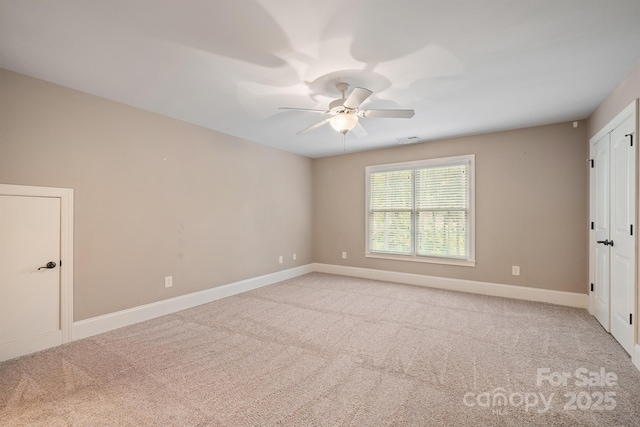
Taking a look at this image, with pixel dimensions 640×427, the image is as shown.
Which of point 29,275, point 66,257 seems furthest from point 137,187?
point 29,275

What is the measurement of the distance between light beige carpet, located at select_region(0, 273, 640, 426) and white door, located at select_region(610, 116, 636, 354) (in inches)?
11.4

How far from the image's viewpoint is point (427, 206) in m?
5.13

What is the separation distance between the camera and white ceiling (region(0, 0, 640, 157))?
1825 mm

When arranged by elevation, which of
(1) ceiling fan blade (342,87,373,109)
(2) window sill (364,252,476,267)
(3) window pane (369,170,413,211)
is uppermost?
(1) ceiling fan blade (342,87,373,109)

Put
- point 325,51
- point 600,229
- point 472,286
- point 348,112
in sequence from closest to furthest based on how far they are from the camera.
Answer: point 325,51 < point 348,112 < point 600,229 < point 472,286

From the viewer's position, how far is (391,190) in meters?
5.53

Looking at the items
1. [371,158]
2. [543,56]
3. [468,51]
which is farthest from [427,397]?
[371,158]

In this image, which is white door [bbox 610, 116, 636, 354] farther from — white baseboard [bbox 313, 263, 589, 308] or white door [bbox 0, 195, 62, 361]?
white door [bbox 0, 195, 62, 361]

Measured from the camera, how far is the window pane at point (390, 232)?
211 inches

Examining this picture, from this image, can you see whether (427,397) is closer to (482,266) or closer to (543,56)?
(543,56)

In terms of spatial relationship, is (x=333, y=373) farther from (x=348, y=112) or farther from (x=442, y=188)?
(x=442, y=188)

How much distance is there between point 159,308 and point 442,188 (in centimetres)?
475

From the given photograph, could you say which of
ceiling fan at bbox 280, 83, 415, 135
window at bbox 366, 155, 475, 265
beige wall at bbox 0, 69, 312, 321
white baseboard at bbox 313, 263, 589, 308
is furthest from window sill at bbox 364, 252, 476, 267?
ceiling fan at bbox 280, 83, 415, 135

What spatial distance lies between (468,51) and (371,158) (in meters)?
3.49
